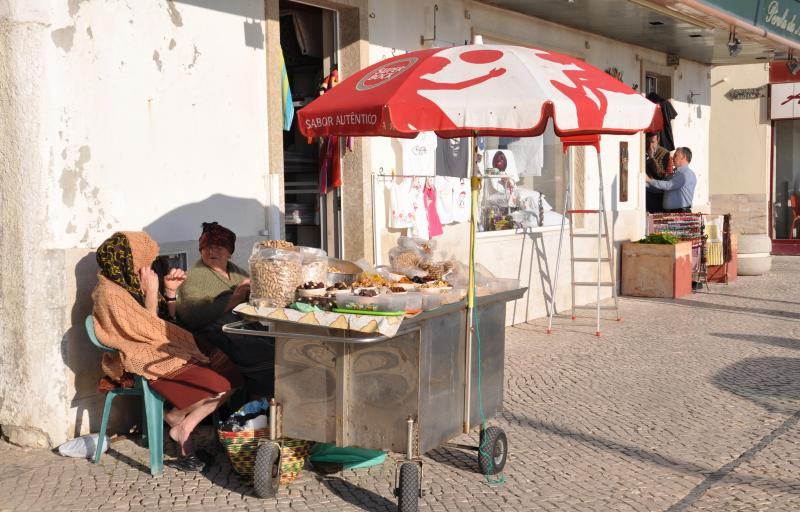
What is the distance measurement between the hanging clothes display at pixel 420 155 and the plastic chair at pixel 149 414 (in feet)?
12.3

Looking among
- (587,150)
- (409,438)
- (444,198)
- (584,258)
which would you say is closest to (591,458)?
(409,438)

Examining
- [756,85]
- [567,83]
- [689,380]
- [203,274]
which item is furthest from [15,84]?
[756,85]

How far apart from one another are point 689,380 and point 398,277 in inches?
→ 130

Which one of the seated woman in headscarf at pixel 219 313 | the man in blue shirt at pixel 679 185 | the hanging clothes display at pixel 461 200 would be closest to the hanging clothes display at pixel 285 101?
the seated woman in headscarf at pixel 219 313

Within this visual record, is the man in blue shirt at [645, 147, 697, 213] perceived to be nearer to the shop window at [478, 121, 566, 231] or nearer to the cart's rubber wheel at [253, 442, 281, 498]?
the shop window at [478, 121, 566, 231]

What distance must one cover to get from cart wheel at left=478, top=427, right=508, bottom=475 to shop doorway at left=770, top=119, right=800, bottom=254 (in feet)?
54.9

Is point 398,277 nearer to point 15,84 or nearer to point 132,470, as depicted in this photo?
point 132,470

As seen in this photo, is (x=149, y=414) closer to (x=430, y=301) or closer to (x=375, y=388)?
(x=375, y=388)

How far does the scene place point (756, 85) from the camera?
65.4ft

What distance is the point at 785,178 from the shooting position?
2052 cm

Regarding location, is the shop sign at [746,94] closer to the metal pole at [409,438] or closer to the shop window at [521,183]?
the shop window at [521,183]

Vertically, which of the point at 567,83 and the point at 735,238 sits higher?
the point at 567,83

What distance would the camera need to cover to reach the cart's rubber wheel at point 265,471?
185 inches

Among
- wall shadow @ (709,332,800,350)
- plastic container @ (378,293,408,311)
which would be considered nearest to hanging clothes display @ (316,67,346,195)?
plastic container @ (378,293,408,311)
